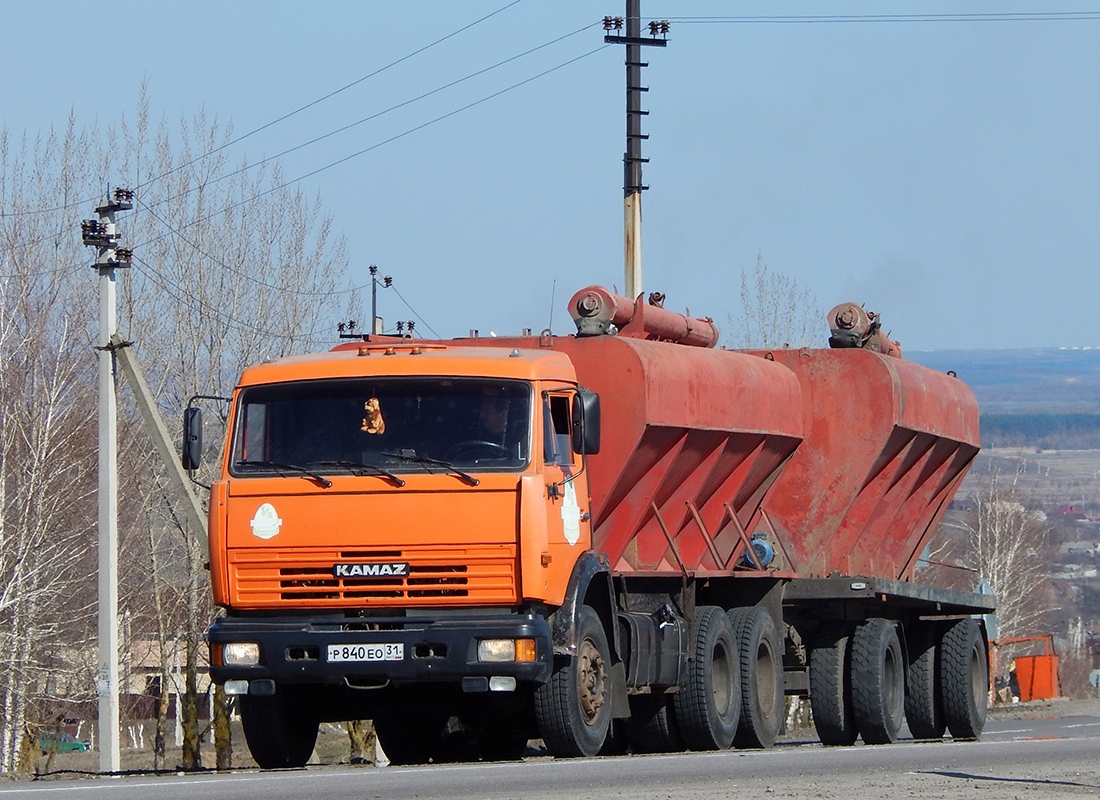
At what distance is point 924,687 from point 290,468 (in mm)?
10173

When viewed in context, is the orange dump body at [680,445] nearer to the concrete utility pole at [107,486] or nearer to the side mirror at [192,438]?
the side mirror at [192,438]

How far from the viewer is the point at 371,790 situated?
31.2 feet

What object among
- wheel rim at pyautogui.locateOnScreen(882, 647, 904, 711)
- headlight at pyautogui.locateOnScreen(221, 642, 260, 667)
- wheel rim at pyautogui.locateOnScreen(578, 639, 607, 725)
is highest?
headlight at pyautogui.locateOnScreen(221, 642, 260, 667)

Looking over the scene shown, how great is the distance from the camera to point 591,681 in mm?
12641

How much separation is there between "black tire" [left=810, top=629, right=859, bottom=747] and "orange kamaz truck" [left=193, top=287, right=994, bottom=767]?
0.02 m

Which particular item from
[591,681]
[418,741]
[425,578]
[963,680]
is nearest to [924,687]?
[963,680]

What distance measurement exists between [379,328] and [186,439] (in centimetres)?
352

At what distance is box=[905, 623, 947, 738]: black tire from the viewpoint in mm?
19484

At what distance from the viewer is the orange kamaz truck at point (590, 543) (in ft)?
37.7

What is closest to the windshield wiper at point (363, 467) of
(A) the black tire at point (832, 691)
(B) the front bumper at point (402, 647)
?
(B) the front bumper at point (402, 647)

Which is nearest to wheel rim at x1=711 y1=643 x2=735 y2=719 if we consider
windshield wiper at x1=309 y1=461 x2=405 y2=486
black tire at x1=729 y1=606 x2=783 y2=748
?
black tire at x1=729 y1=606 x2=783 y2=748

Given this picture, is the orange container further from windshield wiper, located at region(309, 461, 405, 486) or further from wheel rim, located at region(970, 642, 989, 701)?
windshield wiper, located at region(309, 461, 405, 486)

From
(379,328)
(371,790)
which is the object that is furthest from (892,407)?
(371,790)

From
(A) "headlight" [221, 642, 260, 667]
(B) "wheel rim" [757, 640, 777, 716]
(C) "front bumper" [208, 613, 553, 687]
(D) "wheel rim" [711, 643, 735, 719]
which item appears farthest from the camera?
(B) "wheel rim" [757, 640, 777, 716]
